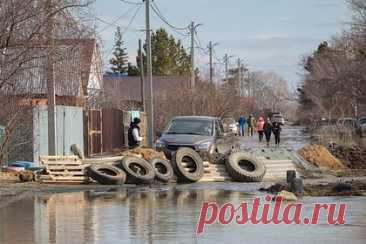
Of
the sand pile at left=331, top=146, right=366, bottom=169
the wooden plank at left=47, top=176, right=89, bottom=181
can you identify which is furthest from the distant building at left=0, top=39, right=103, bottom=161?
the sand pile at left=331, top=146, right=366, bottom=169

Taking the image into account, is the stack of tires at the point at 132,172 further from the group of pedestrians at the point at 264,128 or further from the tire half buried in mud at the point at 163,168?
the group of pedestrians at the point at 264,128

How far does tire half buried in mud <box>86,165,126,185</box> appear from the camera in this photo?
2408 centimetres

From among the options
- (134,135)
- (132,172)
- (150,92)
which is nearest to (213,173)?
(132,172)

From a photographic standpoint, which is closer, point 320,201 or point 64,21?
point 320,201

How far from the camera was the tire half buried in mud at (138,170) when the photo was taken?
24469 mm

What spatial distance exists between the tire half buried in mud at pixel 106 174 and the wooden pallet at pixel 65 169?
48 cm

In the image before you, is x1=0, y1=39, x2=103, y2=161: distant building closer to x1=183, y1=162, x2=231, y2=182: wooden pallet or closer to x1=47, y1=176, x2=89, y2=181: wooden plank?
x1=47, y1=176, x2=89, y2=181: wooden plank

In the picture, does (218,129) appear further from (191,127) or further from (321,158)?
(321,158)

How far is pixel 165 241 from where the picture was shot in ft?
43.2

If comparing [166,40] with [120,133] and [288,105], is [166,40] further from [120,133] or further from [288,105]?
[288,105]

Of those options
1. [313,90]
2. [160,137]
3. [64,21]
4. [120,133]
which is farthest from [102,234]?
[313,90]

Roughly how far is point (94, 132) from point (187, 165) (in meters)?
11.5

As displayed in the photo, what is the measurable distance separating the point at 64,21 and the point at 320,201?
7.99 m

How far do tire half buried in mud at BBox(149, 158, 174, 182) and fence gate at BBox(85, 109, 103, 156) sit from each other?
33.2ft
